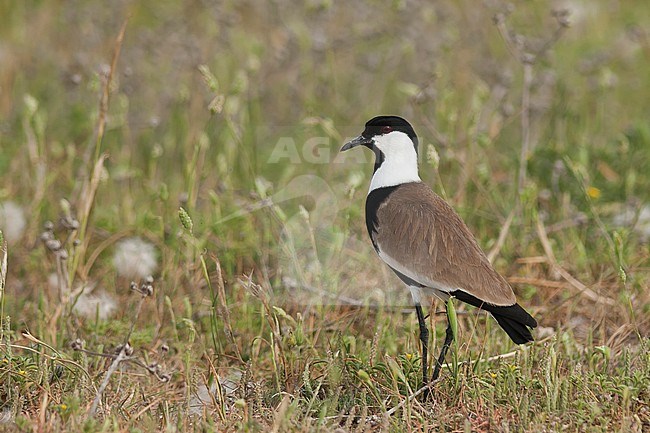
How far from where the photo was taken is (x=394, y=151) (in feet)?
11.4

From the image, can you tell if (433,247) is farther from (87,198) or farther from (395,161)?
(87,198)

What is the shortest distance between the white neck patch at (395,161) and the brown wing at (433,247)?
3.1 inches

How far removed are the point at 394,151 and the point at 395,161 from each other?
38 millimetres

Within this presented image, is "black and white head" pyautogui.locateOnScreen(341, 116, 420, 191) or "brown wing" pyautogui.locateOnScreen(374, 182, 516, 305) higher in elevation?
"black and white head" pyautogui.locateOnScreen(341, 116, 420, 191)

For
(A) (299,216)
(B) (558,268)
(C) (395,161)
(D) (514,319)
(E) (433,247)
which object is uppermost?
(C) (395,161)

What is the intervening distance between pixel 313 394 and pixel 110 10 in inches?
165

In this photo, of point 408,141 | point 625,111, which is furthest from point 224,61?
point 408,141

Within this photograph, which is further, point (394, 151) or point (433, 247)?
point (394, 151)

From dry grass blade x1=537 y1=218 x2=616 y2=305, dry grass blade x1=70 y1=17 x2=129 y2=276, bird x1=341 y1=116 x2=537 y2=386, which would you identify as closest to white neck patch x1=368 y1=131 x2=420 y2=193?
bird x1=341 y1=116 x2=537 y2=386

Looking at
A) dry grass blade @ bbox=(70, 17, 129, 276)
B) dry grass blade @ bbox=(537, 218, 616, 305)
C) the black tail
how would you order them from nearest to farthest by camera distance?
the black tail
dry grass blade @ bbox=(70, 17, 129, 276)
dry grass blade @ bbox=(537, 218, 616, 305)

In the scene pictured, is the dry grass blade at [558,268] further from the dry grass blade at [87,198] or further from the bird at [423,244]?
the dry grass blade at [87,198]

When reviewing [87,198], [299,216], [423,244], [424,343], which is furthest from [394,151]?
[87,198]

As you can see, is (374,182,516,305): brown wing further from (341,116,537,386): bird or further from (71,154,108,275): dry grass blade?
(71,154,108,275): dry grass blade

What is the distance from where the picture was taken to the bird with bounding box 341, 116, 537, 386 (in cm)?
308
